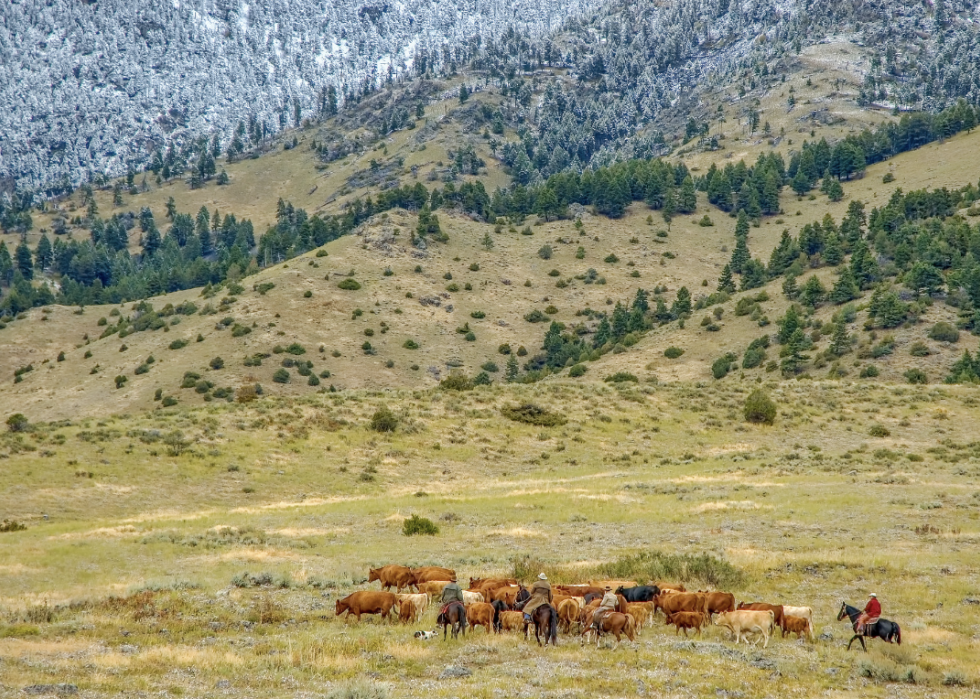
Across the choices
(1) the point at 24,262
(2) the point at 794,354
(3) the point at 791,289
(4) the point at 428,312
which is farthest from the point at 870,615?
(1) the point at 24,262

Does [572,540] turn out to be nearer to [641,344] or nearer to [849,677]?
[849,677]

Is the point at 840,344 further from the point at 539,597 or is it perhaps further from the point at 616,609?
the point at 539,597

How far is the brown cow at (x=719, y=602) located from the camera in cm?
1967

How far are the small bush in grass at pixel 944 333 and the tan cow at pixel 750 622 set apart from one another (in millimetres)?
87300

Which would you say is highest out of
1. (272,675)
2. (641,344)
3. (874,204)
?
(874,204)

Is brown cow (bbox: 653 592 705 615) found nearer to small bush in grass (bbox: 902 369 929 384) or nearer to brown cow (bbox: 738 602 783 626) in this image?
brown cow (bbox: 738 602 783 626)

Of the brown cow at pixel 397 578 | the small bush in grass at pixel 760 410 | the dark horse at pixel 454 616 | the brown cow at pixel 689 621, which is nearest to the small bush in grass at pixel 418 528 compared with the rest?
the brown cow at pixel 397 578

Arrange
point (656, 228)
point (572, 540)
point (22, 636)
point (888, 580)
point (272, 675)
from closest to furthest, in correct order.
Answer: point (272, 675) → point (22, 636) → point (888, 580) → point (572, 540) → point (656, 228)

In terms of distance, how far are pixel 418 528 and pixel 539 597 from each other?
50.9 ft

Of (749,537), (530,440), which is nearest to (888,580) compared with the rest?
(749,537)

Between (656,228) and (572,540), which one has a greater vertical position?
(656,228)

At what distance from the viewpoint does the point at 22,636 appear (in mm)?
18406

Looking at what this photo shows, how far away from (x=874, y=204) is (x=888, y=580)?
147032 mm

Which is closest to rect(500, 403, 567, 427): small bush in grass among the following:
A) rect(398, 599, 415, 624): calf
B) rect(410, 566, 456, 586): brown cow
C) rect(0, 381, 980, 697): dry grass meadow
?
rect(0, 381, 980, 697): dry grass meadow
